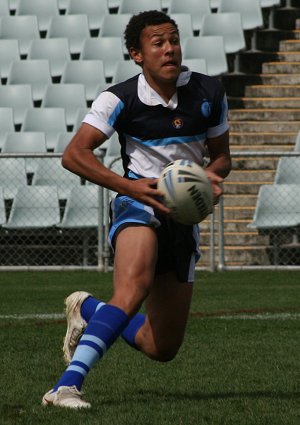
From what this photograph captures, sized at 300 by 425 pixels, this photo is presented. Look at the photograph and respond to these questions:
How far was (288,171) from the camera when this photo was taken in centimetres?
1438

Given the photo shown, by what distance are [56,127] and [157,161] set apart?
1119 centimetres

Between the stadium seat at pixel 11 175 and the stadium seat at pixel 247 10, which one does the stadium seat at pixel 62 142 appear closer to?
the stadium seat at pixel 11 175

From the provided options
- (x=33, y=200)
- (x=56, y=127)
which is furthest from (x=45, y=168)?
(x=56, y=127)

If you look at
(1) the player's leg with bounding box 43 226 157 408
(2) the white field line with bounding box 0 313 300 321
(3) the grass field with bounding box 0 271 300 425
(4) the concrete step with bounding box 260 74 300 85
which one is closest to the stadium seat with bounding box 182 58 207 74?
(4) the concrete step with bounding box 260 74 300 85

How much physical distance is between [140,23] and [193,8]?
43.3ft

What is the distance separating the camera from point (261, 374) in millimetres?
6336

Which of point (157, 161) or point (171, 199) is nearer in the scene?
point (171, 199)

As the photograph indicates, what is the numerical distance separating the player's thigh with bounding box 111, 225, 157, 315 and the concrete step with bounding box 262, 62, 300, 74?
12431 mm

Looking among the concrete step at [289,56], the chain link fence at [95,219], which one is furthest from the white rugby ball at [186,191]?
the concrete step at [289,56]

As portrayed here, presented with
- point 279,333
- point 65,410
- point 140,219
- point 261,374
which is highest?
point 140,219

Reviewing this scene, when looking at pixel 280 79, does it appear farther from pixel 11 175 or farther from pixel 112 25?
pixel 11 175

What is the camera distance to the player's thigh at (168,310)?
5418 millimetres

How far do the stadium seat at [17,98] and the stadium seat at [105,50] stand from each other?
3.72 ft

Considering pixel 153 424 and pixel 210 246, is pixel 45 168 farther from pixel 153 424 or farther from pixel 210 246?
pixel 153 424
